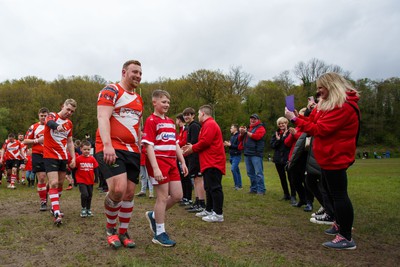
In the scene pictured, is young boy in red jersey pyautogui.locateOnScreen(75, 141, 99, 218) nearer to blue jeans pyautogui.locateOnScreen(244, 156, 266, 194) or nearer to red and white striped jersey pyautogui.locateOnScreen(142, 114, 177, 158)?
red and white striped jersey pyautogui.locateOnScreen(142, 114, 177, 158)

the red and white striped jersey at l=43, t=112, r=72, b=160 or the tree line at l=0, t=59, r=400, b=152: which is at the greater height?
the tree line at l=0, t=59, r=400, b=152

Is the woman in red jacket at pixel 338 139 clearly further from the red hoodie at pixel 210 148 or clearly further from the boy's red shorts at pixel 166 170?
the red hoodie at pixel 210 148

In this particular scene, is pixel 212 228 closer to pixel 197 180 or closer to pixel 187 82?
pixel 197 180

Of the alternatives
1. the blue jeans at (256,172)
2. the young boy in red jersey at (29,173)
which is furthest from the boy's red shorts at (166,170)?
the young boy in red jersey at (29,173)

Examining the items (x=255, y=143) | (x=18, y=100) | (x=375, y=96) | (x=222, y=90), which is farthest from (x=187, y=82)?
(x=255, y=143)

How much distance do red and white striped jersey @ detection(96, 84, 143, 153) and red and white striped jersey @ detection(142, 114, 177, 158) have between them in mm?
251

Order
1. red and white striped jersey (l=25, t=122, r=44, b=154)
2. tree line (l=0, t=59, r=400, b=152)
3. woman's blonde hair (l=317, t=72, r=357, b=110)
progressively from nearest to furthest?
woman's blonde hair (l=317, t=72, r=357, b=110) < red and white striped jersey (l=25, t=122, r=44, b=154) < tree line (l=0, t=59, r=400, b=152)

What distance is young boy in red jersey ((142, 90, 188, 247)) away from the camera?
452 centimetres

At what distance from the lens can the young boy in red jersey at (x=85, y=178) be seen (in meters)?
6.71

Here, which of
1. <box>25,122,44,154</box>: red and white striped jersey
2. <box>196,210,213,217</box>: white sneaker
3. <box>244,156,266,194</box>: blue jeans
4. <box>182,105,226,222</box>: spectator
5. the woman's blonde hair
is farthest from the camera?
<box>244,156,266,194</box>: blue jeans

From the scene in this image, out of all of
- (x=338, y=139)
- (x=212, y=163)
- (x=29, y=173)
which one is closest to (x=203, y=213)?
(x=212, y=163)

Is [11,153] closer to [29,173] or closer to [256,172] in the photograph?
[29,173]

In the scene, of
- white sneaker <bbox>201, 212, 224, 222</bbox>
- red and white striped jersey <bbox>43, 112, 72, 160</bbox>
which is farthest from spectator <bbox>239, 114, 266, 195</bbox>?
red and white striped jersey <bbox>43, 112, 72, 160</bbox>

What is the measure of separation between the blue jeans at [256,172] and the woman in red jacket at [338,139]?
17.7 ft
